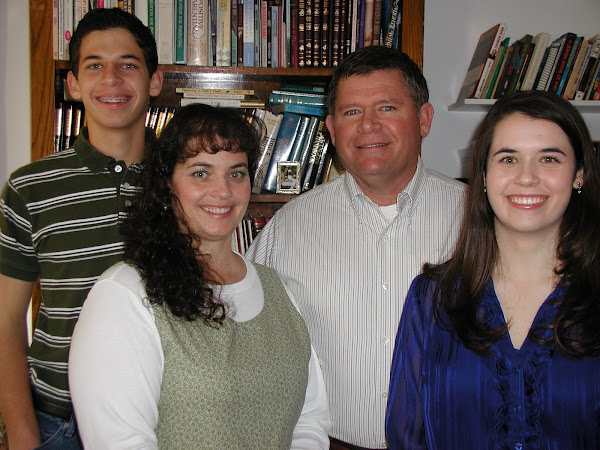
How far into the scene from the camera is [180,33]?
219cm

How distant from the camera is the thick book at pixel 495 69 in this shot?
237cm

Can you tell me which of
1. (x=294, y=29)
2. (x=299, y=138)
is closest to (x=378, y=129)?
(x=299, y=138)

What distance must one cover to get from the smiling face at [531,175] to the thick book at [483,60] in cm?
117

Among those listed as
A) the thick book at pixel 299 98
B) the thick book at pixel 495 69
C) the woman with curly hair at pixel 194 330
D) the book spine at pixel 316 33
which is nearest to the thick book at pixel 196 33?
the thick book at pixel 299 98

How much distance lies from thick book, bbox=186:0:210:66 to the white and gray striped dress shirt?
0.84 meters

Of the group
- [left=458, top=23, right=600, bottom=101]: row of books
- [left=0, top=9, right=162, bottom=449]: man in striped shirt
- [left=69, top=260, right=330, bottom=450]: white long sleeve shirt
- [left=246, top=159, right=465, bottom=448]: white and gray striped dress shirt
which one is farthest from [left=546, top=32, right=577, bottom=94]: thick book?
[left=69, top=260, right=330, bottom=450]: white long sleeve shirt

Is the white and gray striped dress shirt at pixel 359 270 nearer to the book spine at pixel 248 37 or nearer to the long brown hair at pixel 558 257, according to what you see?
the long brown hair at pixel 558 257

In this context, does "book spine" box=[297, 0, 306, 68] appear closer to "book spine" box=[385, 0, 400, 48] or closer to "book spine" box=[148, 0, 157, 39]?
"book spine" box=[385, 0, 400, 48]

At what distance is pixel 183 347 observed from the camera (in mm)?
1105

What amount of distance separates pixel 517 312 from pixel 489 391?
0.22m

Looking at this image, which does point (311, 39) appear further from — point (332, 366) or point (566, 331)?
point (566, 331)

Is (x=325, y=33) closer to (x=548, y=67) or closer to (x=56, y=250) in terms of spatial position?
(x=548, y=67)

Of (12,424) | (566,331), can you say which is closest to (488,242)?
(566,331)

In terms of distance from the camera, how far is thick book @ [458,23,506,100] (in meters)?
2.37
